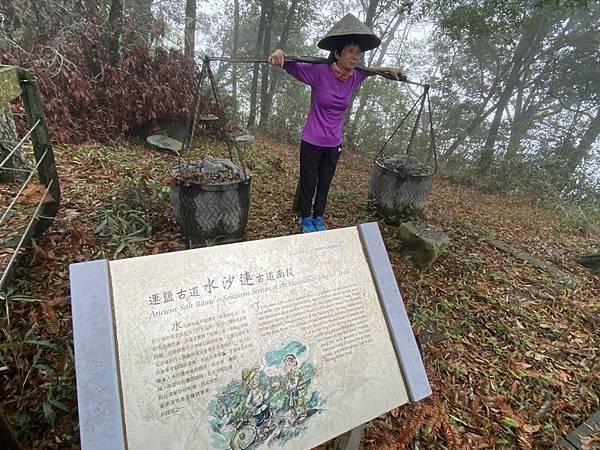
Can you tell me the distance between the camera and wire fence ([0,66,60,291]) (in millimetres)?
1721

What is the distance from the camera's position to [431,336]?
2.49 m

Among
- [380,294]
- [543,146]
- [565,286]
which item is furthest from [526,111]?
[380,294]

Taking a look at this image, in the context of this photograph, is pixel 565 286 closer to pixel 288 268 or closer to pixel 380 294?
pixel 380 294

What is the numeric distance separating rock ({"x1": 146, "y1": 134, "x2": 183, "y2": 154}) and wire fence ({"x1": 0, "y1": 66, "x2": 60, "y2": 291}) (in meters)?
2.36

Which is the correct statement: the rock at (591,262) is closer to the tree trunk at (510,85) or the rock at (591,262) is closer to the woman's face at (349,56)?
the woman's face at (349,56)

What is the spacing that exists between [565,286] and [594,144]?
30.8 feet

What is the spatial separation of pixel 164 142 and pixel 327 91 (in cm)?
326

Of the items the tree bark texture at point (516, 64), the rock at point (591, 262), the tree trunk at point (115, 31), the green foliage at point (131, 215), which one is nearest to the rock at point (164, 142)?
the tree trunk at point (115, 31)

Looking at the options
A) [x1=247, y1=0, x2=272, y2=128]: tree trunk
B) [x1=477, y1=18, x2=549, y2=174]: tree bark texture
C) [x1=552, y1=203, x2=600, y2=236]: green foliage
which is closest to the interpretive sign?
[x1=552, y1=203, x2=600, y2=236]: green foliage

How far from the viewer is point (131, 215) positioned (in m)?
2.72

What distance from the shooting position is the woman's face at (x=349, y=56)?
8.26 ft

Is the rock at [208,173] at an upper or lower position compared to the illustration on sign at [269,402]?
upper

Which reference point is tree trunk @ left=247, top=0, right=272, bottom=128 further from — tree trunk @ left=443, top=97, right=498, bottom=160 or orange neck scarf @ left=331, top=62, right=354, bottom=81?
orange neck scarf @ left=331, top=62, right=354, bottom=81

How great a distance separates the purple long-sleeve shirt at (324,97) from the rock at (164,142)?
2.76m
